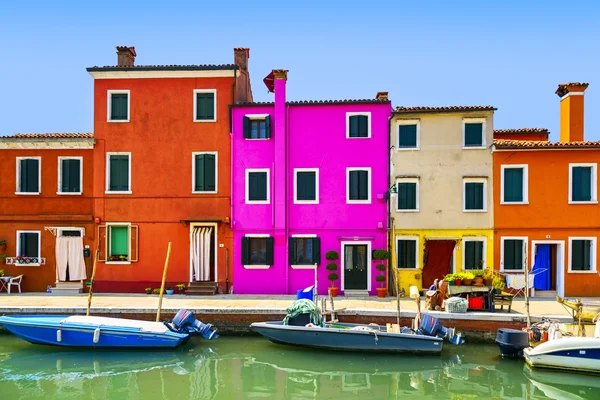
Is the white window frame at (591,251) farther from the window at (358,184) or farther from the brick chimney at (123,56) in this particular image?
the brick chimney at (123,56)

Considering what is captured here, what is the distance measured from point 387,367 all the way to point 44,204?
599 inches

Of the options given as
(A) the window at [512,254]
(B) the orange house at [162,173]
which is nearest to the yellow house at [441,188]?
(A) the window at [512,254]

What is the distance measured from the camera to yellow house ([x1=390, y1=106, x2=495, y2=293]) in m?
20.3

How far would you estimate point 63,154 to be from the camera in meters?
21.3

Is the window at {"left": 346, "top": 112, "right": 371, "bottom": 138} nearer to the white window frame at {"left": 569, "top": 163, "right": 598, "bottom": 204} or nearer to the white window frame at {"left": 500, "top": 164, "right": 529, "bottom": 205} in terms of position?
the white window frame at {"left": 500, "top": 164, "right": 529, "bottom": 205}

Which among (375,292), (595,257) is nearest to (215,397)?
(375,292)

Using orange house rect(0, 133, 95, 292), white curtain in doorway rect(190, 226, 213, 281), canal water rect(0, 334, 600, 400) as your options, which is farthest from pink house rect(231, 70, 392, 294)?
orange house rect(0, 133, 95, 292)

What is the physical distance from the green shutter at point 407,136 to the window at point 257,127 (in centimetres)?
515

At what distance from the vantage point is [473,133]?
20469mm

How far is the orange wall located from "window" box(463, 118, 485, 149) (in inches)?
366

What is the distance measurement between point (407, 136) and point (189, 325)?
36.1 ft

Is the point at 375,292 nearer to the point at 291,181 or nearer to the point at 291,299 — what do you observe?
the point at 291,299

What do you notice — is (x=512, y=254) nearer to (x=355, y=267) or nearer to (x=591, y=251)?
(x=591, y=251)

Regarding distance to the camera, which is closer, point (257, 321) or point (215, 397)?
point (215, 397)
